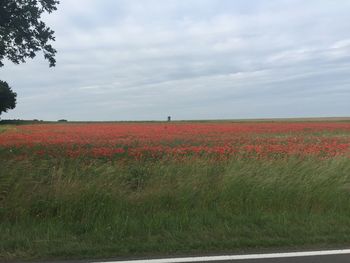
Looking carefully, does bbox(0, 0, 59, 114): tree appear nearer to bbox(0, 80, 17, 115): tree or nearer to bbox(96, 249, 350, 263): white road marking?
bbox(96, 249, 350, 263): white road marking

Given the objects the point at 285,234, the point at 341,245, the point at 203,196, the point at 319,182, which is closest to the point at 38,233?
the point at 203,196

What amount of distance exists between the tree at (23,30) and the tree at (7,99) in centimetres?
6961

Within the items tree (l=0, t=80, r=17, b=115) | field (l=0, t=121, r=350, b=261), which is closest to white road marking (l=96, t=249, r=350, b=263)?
field (l=0, t=121, r=350, b=261)

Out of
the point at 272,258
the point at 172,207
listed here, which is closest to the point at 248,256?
the point at 272,258

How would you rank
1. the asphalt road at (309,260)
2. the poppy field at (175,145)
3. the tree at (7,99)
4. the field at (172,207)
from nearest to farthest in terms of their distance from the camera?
the asphalt road at (309,260) → the field at (172,207) → the poppy field at (175,145) → the tree at (7,99)

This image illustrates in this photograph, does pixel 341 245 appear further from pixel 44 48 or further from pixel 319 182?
pixel 44 48

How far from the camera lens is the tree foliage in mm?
15273

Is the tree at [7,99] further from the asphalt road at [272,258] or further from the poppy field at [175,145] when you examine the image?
the asphalt road at [272,258]

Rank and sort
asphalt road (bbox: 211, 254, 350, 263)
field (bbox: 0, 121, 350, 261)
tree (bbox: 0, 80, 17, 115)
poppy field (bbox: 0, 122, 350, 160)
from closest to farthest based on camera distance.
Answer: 1. asphalt road (bbox: 211, 254, 350, 263)
2. field (bbox: 0, 121, 350, 261)
3. poppy field (bbox: 0, 122, 350, 160)
4. tree (bbox: 0, 80, 17, 115)

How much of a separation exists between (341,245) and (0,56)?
14.7 m

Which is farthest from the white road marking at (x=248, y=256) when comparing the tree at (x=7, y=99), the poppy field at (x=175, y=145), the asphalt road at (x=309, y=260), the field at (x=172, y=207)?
the tree at (x=7, y=99)

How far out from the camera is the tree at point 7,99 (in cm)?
8344

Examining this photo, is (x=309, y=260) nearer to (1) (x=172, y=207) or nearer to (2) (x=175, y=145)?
(1) (x=172, y=207)

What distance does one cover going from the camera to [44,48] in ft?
56.8
